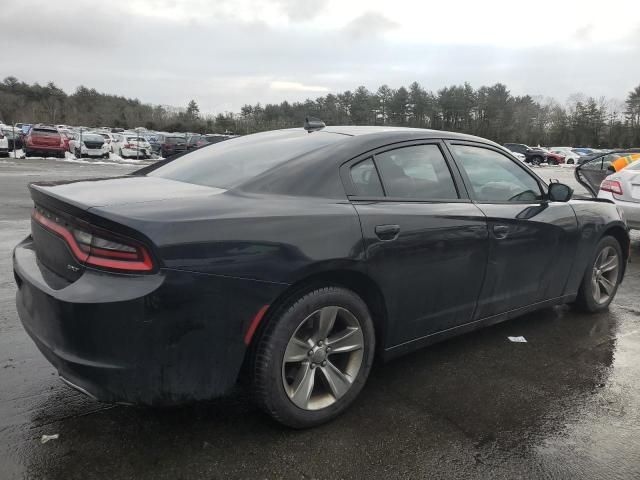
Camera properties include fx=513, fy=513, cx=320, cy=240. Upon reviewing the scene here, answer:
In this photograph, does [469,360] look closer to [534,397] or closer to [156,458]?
[534,397]

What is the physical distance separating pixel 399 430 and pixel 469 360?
1.09m

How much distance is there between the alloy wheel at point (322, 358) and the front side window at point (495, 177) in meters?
1.33

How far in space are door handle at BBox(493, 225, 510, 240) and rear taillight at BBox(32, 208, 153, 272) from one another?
2178 millimetres

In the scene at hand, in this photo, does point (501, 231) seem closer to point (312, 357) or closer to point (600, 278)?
point (312, 357)

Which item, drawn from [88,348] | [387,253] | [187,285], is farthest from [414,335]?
[88,348]

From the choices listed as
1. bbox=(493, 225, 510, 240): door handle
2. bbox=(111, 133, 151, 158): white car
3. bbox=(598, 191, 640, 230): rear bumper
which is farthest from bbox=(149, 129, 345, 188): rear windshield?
bbox=(111, 133, 151, 158): white car

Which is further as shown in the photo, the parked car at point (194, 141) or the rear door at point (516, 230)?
the parked car at point (194, 141)

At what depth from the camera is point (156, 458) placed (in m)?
2.31

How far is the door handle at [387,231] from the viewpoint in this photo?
8.82 ft

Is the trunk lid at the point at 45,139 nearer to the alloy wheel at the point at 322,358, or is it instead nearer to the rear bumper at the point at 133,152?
the rear bumper at the point at 133,152

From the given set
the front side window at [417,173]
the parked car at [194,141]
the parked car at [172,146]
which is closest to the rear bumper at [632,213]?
the front side window at [417,173]

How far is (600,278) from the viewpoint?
445 cm

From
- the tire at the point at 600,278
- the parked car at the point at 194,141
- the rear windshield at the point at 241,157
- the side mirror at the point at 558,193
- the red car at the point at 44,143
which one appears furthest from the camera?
the parked car at the point at 194,141

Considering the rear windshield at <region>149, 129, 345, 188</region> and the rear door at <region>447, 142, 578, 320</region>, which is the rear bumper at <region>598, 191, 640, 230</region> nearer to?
the rear door at <region>447, 142, 578, 320</region>
